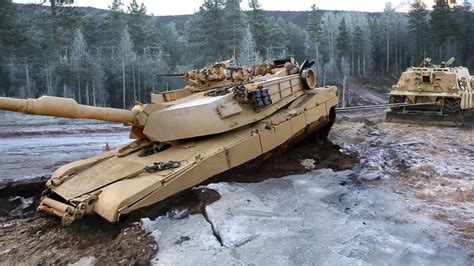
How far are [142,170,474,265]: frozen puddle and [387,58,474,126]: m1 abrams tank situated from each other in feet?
30.5

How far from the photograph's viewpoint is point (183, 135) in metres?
8.91

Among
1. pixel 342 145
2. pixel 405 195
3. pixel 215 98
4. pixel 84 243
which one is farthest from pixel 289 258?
pixel 342 145

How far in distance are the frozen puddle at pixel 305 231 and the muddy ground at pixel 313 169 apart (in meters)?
0.21

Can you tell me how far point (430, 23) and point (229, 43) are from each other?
→ 89.6 feet

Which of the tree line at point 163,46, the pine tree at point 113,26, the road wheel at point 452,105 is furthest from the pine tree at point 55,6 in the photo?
the road wheel at point 452,105

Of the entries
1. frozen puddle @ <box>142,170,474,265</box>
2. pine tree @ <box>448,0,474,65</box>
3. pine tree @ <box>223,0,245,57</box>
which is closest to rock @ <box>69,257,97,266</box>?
frozen puddle @ <box>142,170,474,265</box>

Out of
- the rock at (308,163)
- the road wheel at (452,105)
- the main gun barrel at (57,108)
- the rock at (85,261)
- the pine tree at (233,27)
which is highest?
the pine tree at (233,27)

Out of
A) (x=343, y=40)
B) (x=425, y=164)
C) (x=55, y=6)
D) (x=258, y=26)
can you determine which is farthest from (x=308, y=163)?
(x=343, y=40)

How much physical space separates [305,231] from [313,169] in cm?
391

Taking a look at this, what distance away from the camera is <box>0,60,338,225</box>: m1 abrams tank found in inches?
284

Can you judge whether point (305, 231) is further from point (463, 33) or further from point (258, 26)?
point (463, 33)

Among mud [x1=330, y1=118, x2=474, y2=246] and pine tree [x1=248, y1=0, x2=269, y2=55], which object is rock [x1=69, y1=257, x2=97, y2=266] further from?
pine tree [x1=248, y1=0, x2=269, y2=55]

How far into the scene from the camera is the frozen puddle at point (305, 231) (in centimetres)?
605

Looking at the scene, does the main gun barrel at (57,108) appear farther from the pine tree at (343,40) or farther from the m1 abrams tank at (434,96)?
the pine tree at (343,40)
